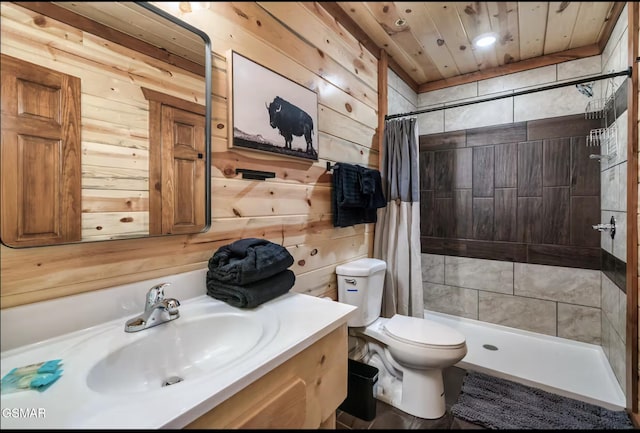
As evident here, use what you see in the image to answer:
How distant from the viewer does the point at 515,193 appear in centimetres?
251

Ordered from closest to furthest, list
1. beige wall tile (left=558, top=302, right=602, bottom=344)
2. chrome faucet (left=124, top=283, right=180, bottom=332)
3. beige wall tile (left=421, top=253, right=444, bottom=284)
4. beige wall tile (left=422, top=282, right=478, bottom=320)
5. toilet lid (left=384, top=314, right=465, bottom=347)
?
1. chrome faucet (left=124, top=283, right=180, bottom=332)
2. toilet lid (left=384, top=314, right=465, bottom=347)
3. beige wall tile (left=558, top=302, right=602, bottom=344)
4. beige wall tile (left=422, top=282, right=478, bottom=320)
5. beige wall tile (left=421, top=253, right=444, bottom=284)

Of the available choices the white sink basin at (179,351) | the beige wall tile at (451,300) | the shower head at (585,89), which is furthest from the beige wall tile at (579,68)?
the white sink basin at (179,351)

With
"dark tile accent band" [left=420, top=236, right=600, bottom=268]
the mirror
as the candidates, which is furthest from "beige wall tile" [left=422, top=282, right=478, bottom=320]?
the mirror

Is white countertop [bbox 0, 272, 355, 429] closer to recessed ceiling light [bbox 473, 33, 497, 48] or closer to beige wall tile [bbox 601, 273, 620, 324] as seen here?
recessed ceiling light [bbox 473, 33, 497, 48]

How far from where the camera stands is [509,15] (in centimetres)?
43

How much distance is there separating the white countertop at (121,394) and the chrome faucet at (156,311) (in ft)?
0.08

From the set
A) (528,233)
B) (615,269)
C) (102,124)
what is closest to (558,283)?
(528,233)

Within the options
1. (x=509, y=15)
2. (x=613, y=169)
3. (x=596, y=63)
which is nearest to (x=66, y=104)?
(x=509, y=15)

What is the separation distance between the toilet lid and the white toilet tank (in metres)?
0.14

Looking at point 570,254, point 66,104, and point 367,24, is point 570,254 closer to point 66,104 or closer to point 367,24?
point 367,24

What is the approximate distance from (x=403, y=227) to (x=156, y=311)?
1623 mm

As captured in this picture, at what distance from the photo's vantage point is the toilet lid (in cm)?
151

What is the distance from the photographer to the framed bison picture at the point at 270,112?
4.04ft

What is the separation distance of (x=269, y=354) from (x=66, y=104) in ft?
2.85
